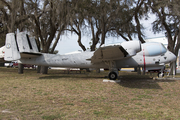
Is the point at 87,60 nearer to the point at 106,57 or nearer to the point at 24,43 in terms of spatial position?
the point at 106,57

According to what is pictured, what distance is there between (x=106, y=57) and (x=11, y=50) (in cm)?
784

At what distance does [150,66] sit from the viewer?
11773 millimetres

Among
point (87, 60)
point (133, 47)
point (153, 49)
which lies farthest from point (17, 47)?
point (153, 49)

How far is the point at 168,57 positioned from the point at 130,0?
7.66 m

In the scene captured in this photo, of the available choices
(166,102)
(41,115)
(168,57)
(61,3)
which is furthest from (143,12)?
(41,115)

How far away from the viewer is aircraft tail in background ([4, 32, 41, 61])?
1152 centimetres

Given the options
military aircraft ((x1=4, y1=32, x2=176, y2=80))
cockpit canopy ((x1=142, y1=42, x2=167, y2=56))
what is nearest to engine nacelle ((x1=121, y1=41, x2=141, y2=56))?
military aircraft ((x1=4, y1=32, x2=176, y2=80))

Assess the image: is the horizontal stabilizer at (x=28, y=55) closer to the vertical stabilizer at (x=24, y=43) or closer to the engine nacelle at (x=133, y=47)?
the vertical stabilizer at (x=24, y=43)

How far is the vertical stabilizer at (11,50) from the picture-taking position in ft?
37.7

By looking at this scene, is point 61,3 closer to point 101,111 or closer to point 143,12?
point 143,12

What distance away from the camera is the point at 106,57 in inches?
418

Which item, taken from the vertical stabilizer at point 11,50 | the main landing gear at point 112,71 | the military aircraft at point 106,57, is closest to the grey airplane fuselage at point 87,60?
the military aircraft at point 106,57

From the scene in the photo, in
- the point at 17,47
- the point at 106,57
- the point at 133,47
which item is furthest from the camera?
the point at 17,47

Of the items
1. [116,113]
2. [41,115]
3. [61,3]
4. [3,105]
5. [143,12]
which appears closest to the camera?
[41,115]
